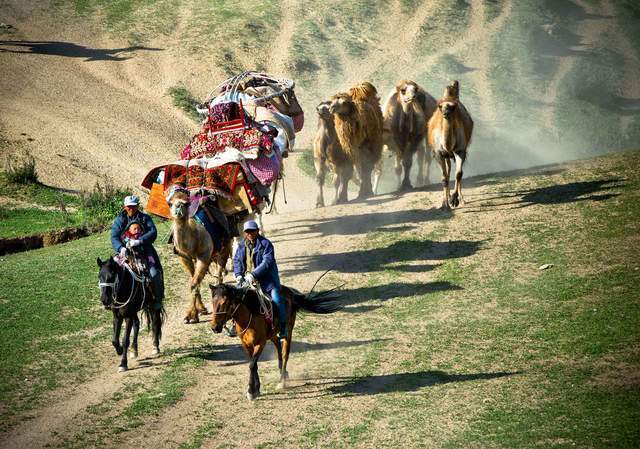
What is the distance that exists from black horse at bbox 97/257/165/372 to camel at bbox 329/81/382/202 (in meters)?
10.9

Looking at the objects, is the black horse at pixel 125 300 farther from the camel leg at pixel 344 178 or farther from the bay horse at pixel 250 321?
the camel leg at pixel 344 178

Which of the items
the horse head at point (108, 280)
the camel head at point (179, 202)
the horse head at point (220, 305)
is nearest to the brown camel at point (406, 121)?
the camel head at point (179, 202)

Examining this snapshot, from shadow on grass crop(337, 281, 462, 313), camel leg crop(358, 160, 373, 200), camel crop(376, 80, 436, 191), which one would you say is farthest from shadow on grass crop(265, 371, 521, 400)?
camel crop(376, 80, 436, 191)

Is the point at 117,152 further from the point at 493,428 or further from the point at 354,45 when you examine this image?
the point at 493,428

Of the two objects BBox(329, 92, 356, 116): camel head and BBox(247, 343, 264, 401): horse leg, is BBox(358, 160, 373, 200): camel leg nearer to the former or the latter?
BBox(329, 92, 356, 116): camel head

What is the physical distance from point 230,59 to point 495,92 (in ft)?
47.4

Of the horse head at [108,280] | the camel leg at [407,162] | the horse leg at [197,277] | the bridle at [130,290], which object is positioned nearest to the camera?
the horse head at [108,280]

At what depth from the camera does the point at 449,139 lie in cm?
2084

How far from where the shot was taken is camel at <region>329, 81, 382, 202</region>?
922 inches

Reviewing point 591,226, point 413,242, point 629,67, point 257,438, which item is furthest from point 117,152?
point 629,67

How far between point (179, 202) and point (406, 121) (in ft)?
37.8

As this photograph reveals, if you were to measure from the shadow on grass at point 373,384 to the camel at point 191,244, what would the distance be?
3.63 metres

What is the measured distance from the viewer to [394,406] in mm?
11711

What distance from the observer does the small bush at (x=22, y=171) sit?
89.0ft
